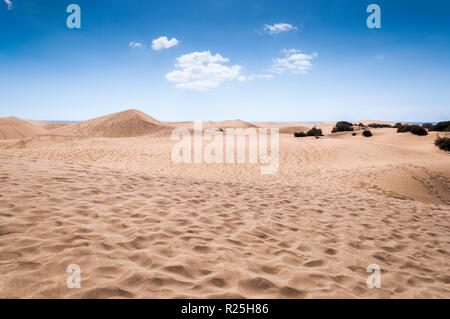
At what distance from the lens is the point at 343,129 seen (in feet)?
102

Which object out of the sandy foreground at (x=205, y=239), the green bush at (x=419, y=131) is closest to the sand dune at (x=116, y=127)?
the sandy foreground at (x=205, y=239)

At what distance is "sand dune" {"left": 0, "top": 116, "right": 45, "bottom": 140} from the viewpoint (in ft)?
120

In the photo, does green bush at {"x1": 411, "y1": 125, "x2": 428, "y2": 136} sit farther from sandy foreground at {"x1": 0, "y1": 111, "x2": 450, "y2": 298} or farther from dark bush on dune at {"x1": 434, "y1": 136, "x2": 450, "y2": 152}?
sandy foreground at {"x1": 0, "y1": 111, "x2": 450, "y2": 298}

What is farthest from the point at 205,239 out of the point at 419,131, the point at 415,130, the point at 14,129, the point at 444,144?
the point at 14,129

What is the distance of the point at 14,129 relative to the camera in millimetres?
38688

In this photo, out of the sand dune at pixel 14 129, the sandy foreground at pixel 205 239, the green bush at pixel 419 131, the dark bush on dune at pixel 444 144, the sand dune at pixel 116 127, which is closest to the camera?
the sandy foreground at pixel 205 239

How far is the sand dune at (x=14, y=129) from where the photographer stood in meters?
36.7

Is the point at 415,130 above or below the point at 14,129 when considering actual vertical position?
below

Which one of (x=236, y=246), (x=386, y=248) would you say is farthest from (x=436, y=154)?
(x=236, y=246)

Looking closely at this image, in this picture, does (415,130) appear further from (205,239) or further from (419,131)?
(205,239)

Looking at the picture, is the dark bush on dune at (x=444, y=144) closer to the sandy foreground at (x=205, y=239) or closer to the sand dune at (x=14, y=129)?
the sandy foreground at (x=205, y=239)

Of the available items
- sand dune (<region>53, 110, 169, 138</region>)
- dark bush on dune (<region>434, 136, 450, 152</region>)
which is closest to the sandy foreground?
dark bush on dune (<region>434, 136, 450, 152</region>)

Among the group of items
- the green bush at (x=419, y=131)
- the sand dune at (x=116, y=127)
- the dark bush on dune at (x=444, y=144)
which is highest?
the sand dune at (x=116, y=127)
